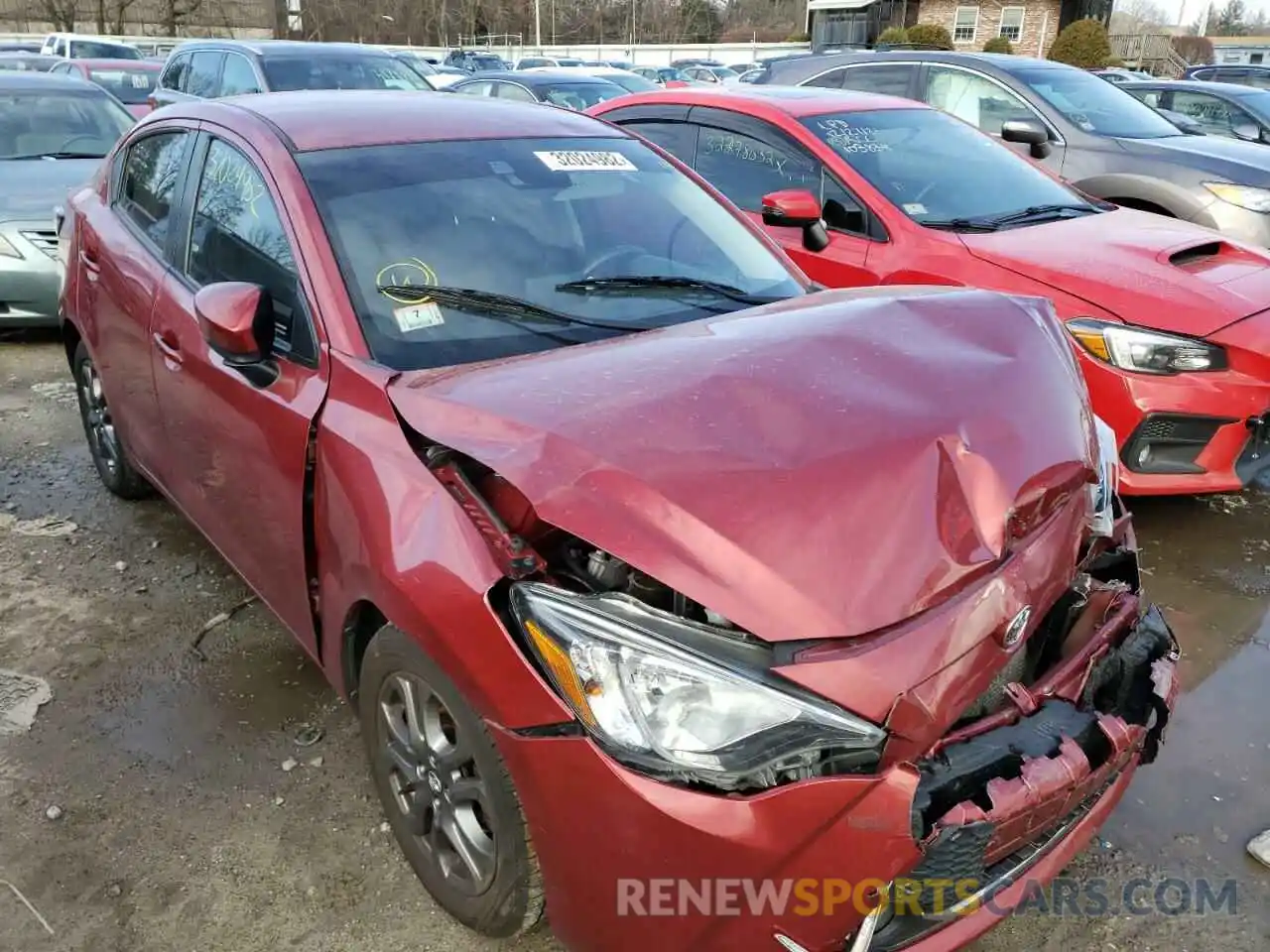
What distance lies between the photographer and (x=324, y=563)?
2381 millimetres

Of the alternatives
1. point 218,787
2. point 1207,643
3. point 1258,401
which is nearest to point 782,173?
point 1258,401

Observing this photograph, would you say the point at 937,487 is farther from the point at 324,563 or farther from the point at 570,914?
the point at 324,563

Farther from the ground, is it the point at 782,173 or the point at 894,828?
the point at 782,173

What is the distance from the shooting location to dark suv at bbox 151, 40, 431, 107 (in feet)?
29.0

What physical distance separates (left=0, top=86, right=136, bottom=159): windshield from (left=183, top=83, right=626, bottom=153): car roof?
4991 millimetres

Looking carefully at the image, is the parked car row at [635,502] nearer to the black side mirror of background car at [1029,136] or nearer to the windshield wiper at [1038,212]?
the windshield wiper at [1038,212]

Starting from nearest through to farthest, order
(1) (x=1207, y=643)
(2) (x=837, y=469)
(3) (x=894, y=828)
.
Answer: (3) (x=894, y=828)
(2) (x=837, y=469)
(1) (x=1207, y=643)

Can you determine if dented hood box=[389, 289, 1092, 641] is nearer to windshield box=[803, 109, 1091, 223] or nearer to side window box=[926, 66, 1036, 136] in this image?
windshield box=[803, 109, 1091, 223]

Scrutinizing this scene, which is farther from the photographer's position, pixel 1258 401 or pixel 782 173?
pixel 782 173

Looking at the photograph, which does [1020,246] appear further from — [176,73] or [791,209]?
[176,73]

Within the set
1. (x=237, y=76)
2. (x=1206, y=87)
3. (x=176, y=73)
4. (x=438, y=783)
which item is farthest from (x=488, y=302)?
(x=1206, y=87)

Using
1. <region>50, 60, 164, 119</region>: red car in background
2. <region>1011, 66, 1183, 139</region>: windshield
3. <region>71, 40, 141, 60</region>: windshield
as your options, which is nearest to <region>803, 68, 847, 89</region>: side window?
<region>1011, 66, 1183, 139</region>: windshield

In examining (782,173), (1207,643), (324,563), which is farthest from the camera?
(782,173)

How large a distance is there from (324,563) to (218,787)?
81 centimetres
